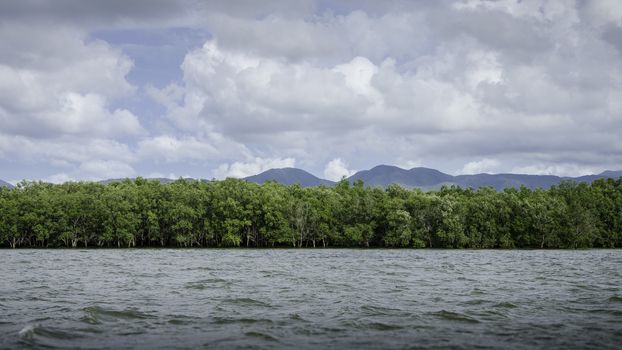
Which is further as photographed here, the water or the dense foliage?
the dense foliage

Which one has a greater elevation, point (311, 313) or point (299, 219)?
point (299, 219)

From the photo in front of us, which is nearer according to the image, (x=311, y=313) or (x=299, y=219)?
(x=311, y=313)

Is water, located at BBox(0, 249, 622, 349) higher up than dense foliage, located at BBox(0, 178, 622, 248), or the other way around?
dense foliage, located at BBox(0, 178, 622, 248)

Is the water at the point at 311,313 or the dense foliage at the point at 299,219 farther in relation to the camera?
the dense foliage at the point at 299,219

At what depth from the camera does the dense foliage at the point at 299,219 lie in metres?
126

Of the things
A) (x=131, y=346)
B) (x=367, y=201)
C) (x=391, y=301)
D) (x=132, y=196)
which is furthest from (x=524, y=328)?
(x=132, y=196)

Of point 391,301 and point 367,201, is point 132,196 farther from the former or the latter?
point 391,301

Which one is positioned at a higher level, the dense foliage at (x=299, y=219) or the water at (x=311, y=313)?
the dense foliage at (x=299, y=219)

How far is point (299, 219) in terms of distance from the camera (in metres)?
129

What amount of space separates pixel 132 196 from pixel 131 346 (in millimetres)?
123608

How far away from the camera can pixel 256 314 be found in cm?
2434

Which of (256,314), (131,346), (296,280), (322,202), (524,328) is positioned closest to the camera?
(131,346)

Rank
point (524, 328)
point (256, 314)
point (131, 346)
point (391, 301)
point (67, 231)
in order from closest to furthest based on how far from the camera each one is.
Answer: point (131, 346) < point (524, 328) < point (256, 314) < point (391, 301) < point (67, 231)

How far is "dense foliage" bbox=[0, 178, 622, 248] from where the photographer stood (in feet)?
413
